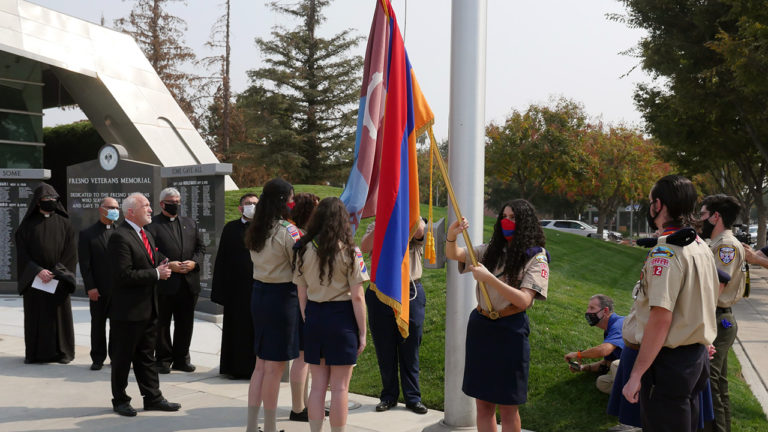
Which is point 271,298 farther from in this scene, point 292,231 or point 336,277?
point 336,277

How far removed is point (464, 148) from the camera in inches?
203

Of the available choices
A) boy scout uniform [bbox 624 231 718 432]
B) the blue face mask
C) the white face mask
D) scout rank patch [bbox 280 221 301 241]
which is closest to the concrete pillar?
scout rank patch [bbox 280 221 301 241]

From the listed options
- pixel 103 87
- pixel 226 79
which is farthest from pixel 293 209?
A: pixel 226 79

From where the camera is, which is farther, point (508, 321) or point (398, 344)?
point (398, 344)

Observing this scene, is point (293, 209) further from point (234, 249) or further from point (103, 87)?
point (103, 87)

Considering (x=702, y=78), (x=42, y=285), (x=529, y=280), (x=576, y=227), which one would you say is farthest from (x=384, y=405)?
(x=576, y=227)

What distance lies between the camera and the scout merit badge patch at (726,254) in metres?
4.87

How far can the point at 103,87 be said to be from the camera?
1977 cm

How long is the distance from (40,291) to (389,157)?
544cm

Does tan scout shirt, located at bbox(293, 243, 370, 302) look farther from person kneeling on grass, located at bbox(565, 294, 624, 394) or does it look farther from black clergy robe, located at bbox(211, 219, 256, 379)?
black clergy robe, located at bbox(211, 219, 256, 379)

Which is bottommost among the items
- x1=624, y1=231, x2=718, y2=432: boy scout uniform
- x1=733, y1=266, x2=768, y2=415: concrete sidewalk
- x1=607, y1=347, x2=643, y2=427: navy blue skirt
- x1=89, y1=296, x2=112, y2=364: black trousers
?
x1=733, y1=266, x2=768, y2=415: concrete sidewalk

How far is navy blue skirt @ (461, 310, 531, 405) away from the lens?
13.4ft

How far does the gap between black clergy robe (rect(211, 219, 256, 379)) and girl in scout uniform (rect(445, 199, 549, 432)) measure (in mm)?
3561

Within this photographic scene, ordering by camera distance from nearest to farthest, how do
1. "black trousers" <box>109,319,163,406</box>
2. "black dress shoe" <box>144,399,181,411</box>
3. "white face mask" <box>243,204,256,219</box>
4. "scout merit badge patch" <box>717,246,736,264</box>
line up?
"scout merit badge patch" <box>717,246,736,264</box>, "black trousers" <box>109,319,163,406</box>, "black dress shoe" <box>144,399,181,411</box>, "white face mask" <box>243,204,256,219</box>
